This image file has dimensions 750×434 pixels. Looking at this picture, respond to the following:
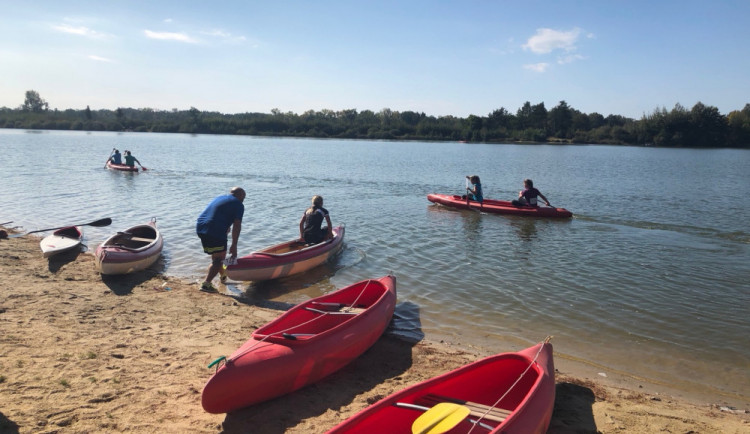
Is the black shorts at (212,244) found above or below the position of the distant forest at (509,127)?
below

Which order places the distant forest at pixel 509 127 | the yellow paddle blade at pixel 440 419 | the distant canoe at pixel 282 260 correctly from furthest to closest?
the distant forest at pixel 509 127 → the distant canoe at pixel 282 260 → the yellow paddle blade at pixel 440 419

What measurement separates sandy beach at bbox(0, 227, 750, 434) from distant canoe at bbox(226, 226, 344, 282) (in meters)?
0.91

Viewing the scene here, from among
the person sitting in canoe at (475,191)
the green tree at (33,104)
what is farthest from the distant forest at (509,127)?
the person sitting in canoe at (475,191)

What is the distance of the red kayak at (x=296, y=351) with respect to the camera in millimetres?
4430

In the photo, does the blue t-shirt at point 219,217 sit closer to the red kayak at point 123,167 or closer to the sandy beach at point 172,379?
the sandy beach at point 172,379

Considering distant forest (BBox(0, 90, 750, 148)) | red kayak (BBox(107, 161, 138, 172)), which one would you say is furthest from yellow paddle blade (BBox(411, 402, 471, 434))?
distant forest (BBox(0, 90, 750, 148))

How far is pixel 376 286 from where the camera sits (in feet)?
23.8

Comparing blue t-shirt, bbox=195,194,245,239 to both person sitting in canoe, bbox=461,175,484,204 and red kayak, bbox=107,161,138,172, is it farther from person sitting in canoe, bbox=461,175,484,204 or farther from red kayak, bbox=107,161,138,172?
red kayak, bbox=107,161,138,172

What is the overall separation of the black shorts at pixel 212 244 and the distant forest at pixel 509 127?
92.3 meters

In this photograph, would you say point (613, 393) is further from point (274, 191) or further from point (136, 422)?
point (274, 191)

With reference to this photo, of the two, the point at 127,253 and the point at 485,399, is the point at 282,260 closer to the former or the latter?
the point at 127,253

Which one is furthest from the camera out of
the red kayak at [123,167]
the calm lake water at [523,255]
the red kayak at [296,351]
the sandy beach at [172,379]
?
the red kayak at [123,167]

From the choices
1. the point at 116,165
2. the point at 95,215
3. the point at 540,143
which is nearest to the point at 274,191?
the point at 95,215

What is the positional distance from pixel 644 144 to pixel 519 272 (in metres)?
89.0
